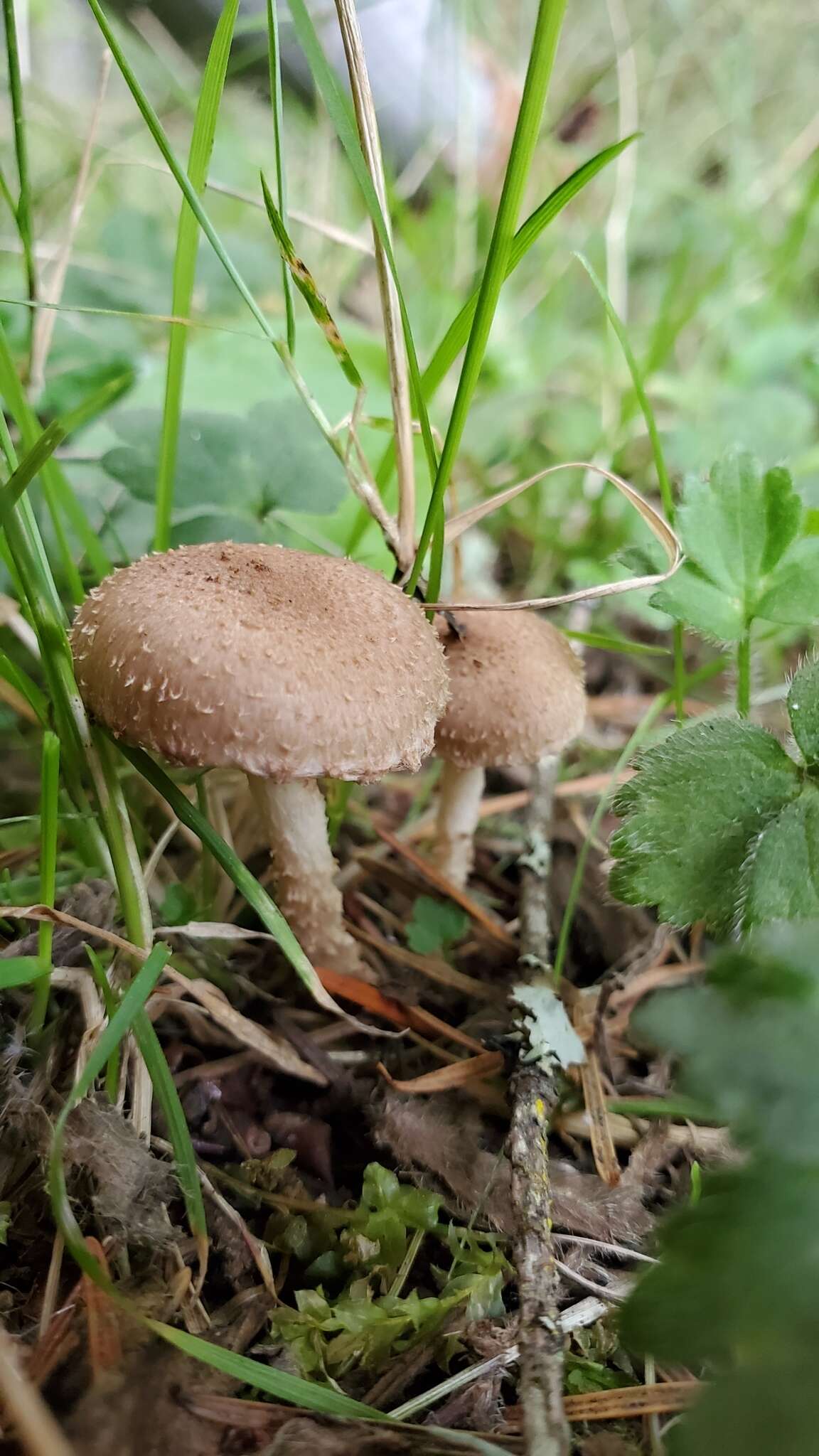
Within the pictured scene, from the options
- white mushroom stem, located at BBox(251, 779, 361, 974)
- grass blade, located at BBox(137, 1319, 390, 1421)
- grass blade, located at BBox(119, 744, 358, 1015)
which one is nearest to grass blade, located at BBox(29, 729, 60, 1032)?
grass blade, located at BBox(119, 744, 358, 1015)

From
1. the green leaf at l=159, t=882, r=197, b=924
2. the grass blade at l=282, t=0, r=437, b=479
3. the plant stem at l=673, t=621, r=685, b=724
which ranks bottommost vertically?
the green leaf at l=159, t=882, r=197, b=924

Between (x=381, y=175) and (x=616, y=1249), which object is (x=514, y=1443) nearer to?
(x=616, y=1249)

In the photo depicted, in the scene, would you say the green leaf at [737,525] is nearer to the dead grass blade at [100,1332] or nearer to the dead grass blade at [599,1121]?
the dead grass blade at [599,1121]

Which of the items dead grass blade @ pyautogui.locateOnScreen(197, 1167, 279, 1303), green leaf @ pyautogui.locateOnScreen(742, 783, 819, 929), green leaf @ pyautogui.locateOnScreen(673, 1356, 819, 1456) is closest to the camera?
green leaf @ pyautogui.locateOnScreen(673, 1356, 819, 1456)

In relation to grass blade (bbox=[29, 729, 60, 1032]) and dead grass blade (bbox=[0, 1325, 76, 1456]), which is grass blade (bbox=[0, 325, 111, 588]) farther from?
dead grass blade (bbox=[0, 1325, 76, 1456])

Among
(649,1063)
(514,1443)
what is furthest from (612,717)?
(514,1443)

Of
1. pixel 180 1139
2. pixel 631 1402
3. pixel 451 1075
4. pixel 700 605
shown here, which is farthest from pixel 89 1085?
pixel 700 605
